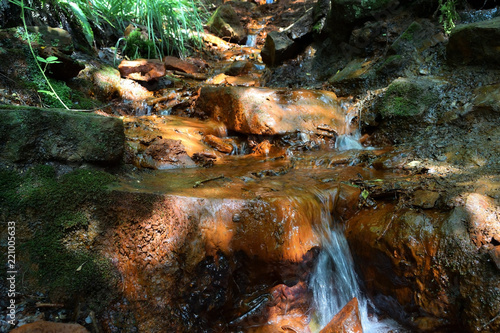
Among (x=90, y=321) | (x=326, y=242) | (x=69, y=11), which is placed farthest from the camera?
(x=69, y=11)

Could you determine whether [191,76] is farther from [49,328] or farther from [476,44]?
[49,328]

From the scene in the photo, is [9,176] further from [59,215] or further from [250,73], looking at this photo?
[250,73]

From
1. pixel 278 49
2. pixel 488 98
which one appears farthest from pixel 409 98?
pixel 278 49

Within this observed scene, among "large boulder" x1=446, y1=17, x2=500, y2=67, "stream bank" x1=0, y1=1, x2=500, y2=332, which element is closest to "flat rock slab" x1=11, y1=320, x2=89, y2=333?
"stream bank" x1=0, y1=1, x2=500, y2=332

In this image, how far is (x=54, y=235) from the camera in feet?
6.23

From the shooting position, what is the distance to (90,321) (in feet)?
5.72

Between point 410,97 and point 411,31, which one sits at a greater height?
point 411,31

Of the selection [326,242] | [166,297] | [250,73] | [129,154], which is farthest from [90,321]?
[250,73]

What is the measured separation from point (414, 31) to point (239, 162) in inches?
175

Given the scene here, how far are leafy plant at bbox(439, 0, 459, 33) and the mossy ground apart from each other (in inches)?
250

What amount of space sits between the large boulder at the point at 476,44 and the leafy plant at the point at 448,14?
0.75m

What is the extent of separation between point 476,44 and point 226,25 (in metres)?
8.79

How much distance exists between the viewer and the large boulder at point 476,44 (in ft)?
13.9

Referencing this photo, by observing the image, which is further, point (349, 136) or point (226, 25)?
point (226, 25)
